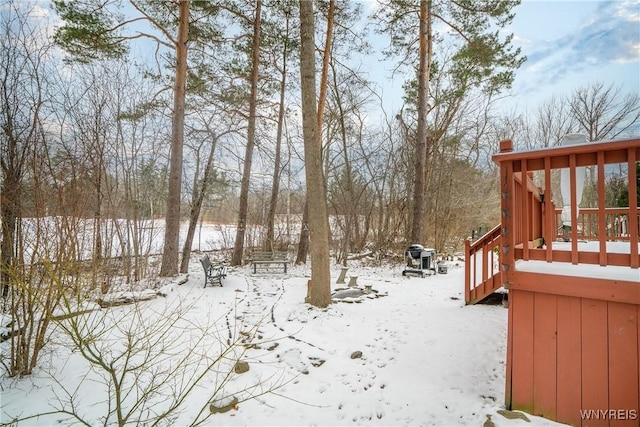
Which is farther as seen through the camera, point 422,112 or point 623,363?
point 422,112

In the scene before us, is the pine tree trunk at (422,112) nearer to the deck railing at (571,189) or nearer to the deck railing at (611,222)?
the deck railing at (611,222)

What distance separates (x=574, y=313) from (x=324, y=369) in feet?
7.35

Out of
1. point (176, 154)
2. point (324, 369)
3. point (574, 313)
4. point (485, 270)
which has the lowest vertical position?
point (324, 369)

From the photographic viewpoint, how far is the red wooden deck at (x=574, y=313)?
1.61 m

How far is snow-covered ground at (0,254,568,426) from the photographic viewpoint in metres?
2.26

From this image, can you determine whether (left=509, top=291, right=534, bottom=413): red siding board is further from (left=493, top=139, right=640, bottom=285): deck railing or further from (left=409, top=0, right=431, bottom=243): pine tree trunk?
(left=409, top=0, right=431, bottom=243): pine tree trunk

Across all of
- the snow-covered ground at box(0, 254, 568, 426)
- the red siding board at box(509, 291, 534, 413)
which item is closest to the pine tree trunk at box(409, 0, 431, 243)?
the snow-covered ground at box(0, 254, 568, 426)

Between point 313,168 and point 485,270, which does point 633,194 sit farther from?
point 313,168

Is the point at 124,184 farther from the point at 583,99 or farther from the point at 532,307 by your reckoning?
the point at 583,99

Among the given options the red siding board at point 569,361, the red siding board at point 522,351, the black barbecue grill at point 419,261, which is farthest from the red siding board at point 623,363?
the black barbecue grill at point 419,261

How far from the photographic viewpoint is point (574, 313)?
1.76 metres

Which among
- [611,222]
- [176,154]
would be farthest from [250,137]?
[611,222]

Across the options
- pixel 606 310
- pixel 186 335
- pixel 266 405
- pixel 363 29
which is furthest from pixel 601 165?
pixel 363 29

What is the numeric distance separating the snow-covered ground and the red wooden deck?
0.28 meters
